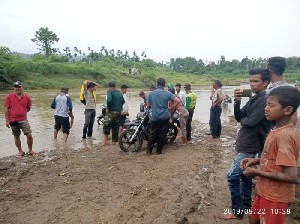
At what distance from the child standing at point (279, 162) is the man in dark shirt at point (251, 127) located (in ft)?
3.06

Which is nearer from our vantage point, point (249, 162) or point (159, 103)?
point (249, 162)

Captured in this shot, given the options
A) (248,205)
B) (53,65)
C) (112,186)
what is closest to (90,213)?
(112,186)

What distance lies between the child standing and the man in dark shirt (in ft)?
3.06

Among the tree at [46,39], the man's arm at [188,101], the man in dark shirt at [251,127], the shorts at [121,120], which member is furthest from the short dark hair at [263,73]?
the tree at [46,39]

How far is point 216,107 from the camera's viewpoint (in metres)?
8.99

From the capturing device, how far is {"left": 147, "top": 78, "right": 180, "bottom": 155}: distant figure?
6.98 meters

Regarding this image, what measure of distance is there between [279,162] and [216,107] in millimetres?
6739

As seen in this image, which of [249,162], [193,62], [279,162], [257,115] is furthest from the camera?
[193,62]

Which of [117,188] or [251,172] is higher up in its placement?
[251,172]

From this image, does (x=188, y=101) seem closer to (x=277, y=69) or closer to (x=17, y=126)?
(x=17, y=126)

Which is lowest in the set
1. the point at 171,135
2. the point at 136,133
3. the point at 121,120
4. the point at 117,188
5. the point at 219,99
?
the point at 117,188

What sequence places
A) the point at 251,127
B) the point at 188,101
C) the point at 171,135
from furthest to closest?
the point at 188,101 → the point at 171,135 → the point at 251,127

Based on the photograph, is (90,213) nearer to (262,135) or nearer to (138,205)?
(138,205)

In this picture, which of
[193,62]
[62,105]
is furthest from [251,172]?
[193,62]
